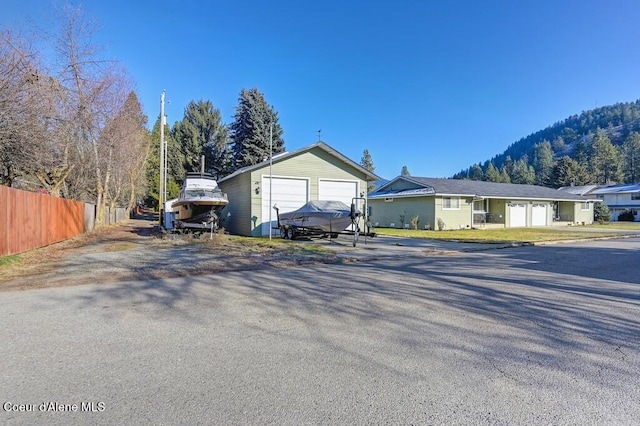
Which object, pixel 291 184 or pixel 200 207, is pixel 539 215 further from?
pixel 200 207

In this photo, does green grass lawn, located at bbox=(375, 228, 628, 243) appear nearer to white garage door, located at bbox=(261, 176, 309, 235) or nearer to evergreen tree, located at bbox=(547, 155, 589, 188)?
white garage door, located at bbox=(261, 176, 309, 235)

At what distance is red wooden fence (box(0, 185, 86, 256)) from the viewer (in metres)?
9.32

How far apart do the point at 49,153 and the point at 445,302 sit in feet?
55.7

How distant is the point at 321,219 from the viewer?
14531mm

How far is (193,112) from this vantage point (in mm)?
45094

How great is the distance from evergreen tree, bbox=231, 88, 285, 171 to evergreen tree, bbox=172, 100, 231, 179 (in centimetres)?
419

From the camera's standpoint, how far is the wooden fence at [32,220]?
30.7ft

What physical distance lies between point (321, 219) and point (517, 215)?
22.6m

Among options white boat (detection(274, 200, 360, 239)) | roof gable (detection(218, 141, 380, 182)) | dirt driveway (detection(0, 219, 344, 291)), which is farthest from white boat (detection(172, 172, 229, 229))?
white boat (detection(274, 200, 360, 239))

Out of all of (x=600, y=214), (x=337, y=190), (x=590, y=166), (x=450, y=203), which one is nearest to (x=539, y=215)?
(x=450, y=203)

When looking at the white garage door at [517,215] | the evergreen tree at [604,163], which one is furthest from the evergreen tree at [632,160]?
the white garage door at [517,215]

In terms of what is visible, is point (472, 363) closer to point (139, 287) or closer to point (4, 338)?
point (4, 338)

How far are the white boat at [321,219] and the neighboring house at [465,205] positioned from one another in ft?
40.6

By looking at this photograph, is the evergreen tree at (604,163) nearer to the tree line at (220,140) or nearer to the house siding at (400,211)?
the house siding at (400,211)
